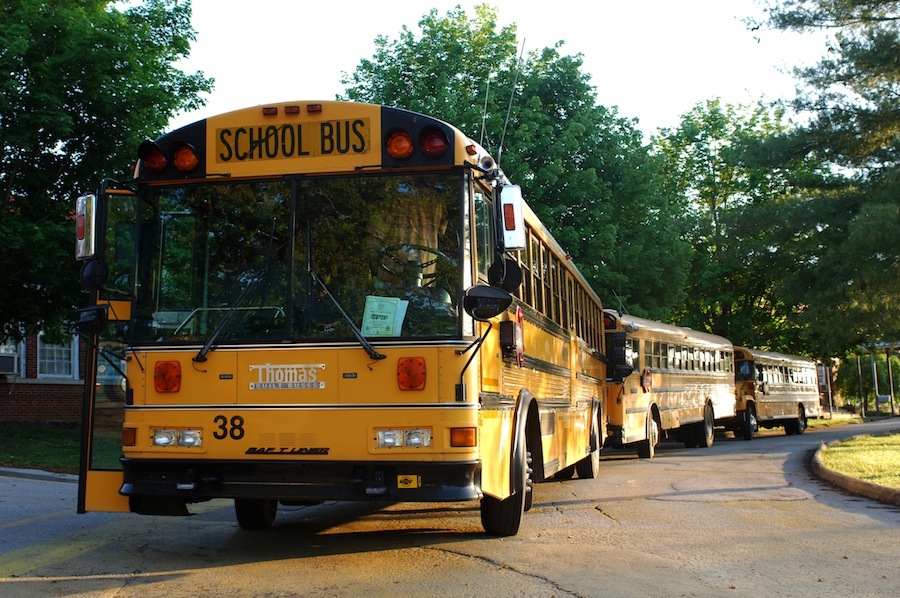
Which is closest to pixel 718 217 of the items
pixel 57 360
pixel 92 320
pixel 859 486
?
pixel 57 360

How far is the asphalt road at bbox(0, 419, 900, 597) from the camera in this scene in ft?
20.6

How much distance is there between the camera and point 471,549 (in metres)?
7.60

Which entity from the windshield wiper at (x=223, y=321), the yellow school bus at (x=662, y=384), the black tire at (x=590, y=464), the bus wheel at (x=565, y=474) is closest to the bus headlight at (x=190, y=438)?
the windshield wiper at (x=223, y=321)

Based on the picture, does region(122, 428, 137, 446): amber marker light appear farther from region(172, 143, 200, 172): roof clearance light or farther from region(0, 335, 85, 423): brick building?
region(0, 335, 85, 423): brick building

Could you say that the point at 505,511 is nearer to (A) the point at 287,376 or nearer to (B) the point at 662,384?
(A) the point at 287,376

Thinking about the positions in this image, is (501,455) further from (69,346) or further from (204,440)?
(69,346)

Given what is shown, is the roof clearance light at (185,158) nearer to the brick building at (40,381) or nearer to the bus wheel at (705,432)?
the brick building at (40,381)

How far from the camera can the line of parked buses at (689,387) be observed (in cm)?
1808

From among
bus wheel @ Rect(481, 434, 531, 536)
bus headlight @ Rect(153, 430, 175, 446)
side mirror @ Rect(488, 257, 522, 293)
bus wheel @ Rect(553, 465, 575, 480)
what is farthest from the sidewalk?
bus headlight @ Rect(153, 430, 175, 446)

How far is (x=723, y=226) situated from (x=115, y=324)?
2348 centimetres

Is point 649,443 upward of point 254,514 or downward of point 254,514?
upward

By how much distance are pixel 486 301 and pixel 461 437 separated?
0.90 m

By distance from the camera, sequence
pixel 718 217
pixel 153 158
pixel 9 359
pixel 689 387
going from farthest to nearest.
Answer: pixel 718 217 < pixel 9 359 < pixel 689 387 < pixel 153 158

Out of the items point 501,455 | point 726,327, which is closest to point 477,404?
point 501,455
